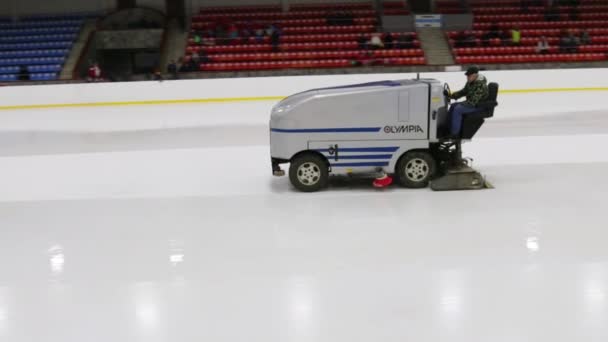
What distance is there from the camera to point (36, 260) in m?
3.60

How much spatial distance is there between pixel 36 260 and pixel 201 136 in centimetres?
451

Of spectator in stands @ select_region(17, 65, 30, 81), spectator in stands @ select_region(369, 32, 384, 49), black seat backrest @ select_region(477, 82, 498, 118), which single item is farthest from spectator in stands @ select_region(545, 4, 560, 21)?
spectator in stands @ select_region(17, 65, 30, 81)

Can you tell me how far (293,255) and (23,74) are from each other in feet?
40.0

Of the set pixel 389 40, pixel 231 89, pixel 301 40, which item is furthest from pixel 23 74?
pixel 389 40

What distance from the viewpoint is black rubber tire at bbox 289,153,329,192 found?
16.2 feet

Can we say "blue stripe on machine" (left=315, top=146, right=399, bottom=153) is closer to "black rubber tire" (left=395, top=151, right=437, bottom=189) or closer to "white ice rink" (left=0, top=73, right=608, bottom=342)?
"black rubber tire" (left=395, top=151, right=437, bottom=189)

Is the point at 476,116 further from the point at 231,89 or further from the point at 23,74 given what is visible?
the point at 23,74

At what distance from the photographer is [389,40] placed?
47.4ft

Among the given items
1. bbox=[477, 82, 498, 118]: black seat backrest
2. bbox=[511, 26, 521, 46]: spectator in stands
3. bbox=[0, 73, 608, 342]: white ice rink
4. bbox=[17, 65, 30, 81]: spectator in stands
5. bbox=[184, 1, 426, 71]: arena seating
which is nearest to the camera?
bbox=[0, 73, 608, 342]: white ice rink

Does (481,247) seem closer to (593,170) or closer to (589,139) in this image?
(593,170)

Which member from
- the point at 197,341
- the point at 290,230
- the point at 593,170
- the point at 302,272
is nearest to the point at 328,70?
the point at 593,170

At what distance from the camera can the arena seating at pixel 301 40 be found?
1374 cm

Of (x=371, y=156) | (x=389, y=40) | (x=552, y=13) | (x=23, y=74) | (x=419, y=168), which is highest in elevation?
(x=552, y=13)

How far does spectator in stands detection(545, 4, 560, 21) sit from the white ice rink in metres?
10.9
